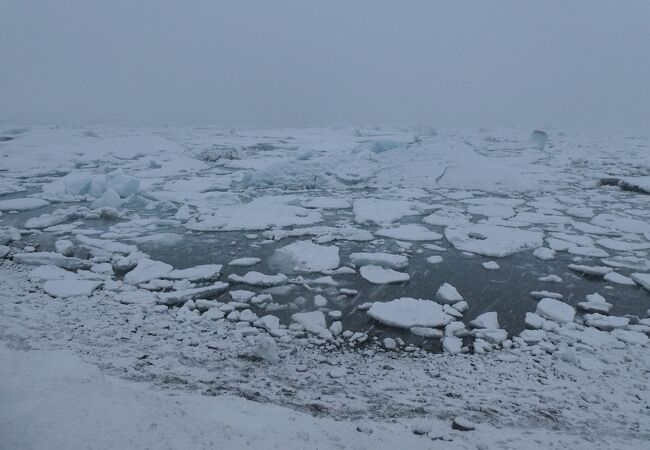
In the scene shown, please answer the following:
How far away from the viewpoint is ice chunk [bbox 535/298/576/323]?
235 cm

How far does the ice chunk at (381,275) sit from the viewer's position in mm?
2893

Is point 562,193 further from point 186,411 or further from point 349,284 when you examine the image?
point 186,411

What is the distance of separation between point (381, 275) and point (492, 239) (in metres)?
1.29

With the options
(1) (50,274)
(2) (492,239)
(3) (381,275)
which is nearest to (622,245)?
(2) (492,239)

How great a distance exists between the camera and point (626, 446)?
55.6 inches

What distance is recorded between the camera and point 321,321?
2322 mm

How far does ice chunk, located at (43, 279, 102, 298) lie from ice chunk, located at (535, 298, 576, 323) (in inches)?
104

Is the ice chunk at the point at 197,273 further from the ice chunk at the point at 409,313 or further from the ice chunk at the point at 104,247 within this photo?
the ice chunk at the point at 409,313

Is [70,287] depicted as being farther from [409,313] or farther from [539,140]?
[539,140]

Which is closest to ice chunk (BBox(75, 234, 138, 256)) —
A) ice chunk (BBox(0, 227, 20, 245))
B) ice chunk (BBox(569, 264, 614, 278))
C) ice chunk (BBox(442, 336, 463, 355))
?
ice chunk (BBox(0, 227, 20, 245))

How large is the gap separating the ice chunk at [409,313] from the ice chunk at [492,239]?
1.15 meters

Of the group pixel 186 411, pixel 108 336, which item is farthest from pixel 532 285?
pixel 108 336

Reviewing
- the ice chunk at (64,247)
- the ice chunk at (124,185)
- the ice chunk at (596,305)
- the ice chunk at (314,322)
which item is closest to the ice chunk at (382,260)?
the ice chunk at (314,322)

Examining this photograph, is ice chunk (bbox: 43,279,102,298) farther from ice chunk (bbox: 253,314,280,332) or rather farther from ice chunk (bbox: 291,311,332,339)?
ice chunk (bbox: 291,311,332,339)
